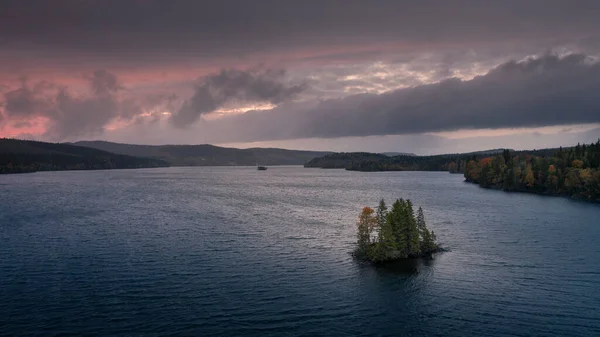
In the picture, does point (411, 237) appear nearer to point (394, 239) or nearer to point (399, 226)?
point (399, 226)

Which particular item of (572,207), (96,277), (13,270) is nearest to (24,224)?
(13,270)

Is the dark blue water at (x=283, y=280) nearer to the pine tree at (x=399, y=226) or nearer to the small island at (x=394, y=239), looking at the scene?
the small island at (x=394, y=239)

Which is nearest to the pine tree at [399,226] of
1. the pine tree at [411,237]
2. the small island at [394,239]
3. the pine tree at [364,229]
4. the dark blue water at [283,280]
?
the small island at [394,239]

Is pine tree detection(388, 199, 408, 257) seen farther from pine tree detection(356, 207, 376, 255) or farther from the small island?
pine tree detection(356, 207, 376, 255)

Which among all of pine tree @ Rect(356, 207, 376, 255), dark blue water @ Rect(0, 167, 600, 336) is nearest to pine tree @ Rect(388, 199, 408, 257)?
pine tree @ Rect(356, 207, 376, 255)

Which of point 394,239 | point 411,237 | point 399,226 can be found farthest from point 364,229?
point 411,237

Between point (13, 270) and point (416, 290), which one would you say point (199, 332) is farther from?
point (13, 270)

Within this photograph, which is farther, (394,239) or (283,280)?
(394,239)
